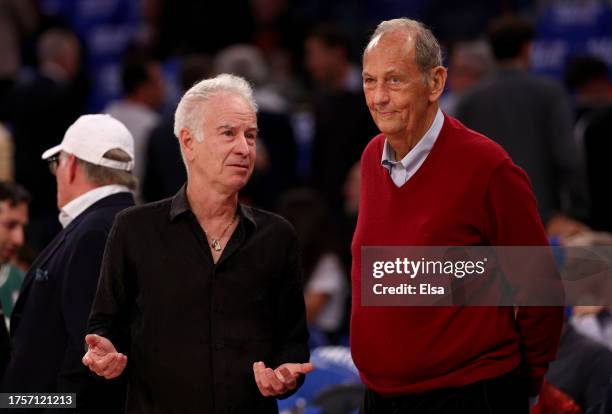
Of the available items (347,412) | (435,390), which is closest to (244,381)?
(435,390)

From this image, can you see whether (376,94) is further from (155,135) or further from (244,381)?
(155,135)

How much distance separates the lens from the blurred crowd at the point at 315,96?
717cm

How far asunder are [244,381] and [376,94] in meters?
0.96

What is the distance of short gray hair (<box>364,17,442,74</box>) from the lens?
394 centimetres

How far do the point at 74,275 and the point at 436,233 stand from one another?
1308mm

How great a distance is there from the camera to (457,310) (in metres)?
3.88

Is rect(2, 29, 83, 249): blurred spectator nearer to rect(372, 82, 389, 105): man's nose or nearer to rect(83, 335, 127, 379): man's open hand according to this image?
rect(83, 335, 127, 379): man's open hand

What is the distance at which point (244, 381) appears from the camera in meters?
4.11

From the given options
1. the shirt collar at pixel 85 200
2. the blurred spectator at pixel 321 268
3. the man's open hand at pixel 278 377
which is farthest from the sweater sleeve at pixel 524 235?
the blurred spectator at pixel 321 268

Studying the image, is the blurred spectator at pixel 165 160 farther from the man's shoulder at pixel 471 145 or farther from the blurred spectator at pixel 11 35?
the man's shoulder at pixel 471 145

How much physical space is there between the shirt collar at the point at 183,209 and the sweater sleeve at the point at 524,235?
0.80m

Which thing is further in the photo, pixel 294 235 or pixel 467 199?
pixel 294 235

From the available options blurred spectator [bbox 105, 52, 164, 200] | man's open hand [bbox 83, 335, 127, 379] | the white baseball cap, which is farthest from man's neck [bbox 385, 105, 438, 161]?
blurred spectator [bbox 105, 52, 164, 200]

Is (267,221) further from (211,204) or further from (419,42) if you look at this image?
(419,42)
